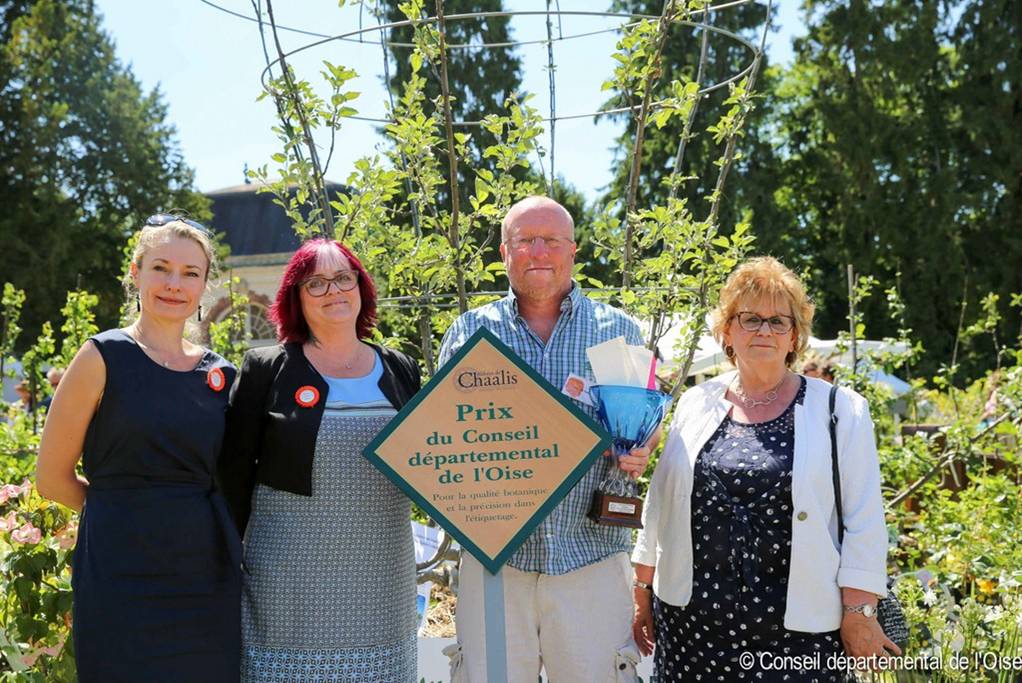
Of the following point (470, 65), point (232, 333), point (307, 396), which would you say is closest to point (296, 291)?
point (307, 396)

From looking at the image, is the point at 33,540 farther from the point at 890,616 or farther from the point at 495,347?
the point at 890,616

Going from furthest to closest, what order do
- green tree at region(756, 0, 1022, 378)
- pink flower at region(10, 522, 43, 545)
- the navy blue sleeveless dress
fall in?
green tree at region(756, 0, 1022, 378) < pink flower at region(10, 522, 43, 545) < the navy blue sleeveless dress

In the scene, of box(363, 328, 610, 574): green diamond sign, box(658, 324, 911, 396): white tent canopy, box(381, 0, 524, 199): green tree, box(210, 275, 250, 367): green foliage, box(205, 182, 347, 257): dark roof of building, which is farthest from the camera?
box(205, 182, 347, 257): dark roof of building

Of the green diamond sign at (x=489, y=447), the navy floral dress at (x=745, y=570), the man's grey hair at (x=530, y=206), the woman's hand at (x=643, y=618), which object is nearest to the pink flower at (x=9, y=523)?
the green diamond sign at (x=489, y=447)

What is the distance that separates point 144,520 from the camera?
2484mm

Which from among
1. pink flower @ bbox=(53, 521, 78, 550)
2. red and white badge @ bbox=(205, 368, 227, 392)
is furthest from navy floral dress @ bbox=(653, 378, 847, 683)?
pink flower @ bbox=(53, 521, 78, 550)

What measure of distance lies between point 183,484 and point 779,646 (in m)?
1.69

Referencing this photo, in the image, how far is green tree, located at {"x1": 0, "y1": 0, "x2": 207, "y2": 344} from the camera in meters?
22.1

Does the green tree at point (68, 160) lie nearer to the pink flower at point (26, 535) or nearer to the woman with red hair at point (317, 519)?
the pink flower at point (26, 535)

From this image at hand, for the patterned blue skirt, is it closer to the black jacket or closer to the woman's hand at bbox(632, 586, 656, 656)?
the black jacket

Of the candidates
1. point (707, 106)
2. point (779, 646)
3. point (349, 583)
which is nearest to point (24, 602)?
point (349, 583)

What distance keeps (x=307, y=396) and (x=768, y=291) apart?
4.52ft

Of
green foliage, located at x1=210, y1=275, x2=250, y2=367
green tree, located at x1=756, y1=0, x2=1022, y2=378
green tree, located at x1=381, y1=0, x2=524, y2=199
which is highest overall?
green tree, located at x1=756, y1=0, x2=1022, y2=378

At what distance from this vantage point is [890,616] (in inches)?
109
